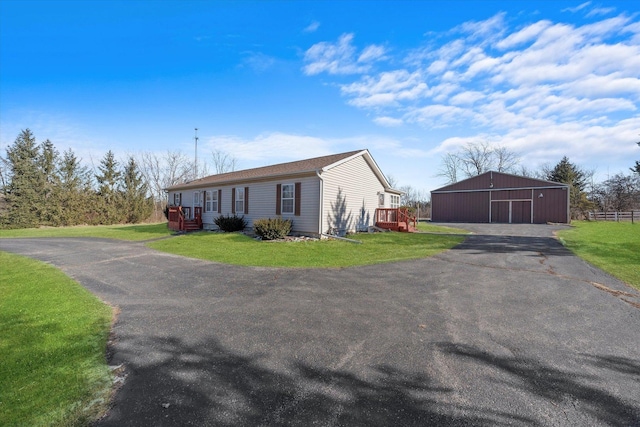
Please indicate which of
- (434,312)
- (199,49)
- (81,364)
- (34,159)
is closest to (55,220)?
(34,159)

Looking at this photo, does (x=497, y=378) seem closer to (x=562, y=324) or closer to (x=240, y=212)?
(x=562, y=324)

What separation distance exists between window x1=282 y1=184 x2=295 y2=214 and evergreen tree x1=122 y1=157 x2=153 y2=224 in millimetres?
24056

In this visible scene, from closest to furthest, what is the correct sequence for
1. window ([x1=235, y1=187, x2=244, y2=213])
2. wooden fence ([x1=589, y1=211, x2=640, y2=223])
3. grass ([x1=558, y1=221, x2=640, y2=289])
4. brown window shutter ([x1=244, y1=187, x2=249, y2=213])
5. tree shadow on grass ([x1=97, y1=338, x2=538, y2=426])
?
tree shadow on grass ([x1=97, y1=338, x2=538, y2=426]), grass ([x1=558, y1=221, x2=640, y2=289]), brown window shutter ([x1=244, y1=187, x2=249, y2=213]), window ([x1=235, y1=187, x2=244, y2=213]), wooden fence ([x1=589, y1=211, x2=640, y2=223])

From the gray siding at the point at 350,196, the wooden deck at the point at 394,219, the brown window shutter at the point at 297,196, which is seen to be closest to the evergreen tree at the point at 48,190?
the brown window shutter at the point at 297,196

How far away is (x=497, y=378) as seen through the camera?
9.36ft

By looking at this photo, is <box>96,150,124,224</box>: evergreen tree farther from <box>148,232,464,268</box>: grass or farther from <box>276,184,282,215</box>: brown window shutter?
<box>276,184,282,215</box>: brown window shutter

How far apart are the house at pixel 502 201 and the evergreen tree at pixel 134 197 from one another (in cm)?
3080

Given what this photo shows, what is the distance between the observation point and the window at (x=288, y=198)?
594 inches

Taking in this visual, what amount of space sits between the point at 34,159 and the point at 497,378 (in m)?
40.3

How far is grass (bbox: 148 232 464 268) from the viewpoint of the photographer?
895cm

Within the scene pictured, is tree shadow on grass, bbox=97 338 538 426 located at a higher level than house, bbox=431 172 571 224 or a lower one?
lower

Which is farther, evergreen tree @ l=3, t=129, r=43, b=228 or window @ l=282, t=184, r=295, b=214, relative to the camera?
evergreen tree @ l=3, t=129, r=43, b=228

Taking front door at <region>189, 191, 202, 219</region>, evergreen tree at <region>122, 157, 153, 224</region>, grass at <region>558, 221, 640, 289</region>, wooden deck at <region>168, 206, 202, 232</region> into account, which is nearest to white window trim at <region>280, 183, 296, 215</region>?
wooden deck at <region>168, 206, 202, 232</region>

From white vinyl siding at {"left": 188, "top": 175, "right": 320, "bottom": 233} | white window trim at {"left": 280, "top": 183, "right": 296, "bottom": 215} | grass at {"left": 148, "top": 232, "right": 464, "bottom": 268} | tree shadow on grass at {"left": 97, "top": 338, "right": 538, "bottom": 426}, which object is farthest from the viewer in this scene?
white window trim at {"left": 280, "top": 183, "right": 296, "bottom": 215}
